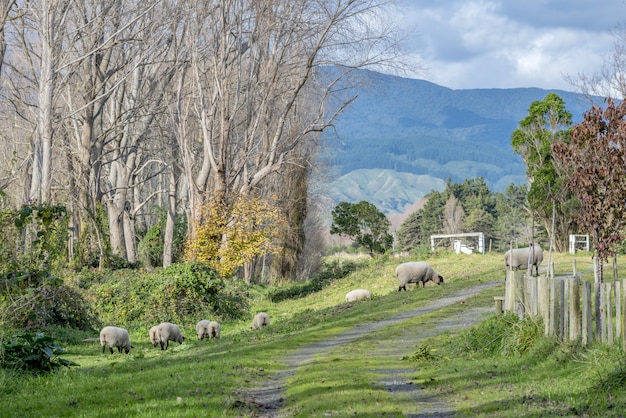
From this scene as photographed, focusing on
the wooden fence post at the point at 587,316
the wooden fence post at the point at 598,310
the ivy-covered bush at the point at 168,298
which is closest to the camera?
the wooden fence post at the point at 598,310

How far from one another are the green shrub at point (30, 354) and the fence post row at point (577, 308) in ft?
27.9

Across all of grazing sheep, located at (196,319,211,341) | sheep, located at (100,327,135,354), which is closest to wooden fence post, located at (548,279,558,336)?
sheep, located at (100,327,135,354)

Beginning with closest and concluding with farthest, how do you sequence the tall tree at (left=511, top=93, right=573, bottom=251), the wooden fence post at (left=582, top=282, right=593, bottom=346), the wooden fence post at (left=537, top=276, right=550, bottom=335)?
1. the wooden fence post at (left=582, top=282, right=593, bottom=346)
2. the wooden fence post at (left=537, top=276, right=550, bottom=335)
3. the tall tree at (left=511, top=93, right=573, bottom=251)

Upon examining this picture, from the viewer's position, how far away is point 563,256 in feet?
132

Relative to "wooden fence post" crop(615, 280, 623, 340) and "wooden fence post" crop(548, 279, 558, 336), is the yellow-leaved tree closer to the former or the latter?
"wooden fence post" crop(548, 279, 558, 336)

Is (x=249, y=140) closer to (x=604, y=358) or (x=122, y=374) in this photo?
(x=122, y=374)

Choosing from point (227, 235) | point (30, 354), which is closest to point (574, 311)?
point (30, 354)

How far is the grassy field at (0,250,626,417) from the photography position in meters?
11.0

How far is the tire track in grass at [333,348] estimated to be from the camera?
11.4m

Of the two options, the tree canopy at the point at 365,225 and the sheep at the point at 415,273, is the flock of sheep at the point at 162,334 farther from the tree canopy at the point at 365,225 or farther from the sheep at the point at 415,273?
the tree canopy at the point at 365,225

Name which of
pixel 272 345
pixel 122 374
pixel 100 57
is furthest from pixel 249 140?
pixel 122 374

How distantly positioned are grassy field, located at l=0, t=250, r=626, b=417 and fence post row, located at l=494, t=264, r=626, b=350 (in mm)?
269

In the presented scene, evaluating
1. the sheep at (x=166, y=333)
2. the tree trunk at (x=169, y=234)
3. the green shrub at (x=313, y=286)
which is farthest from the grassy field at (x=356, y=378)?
the tree trunk at (x=169, y=234)

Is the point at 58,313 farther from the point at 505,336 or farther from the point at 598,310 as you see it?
the point at 598,310
